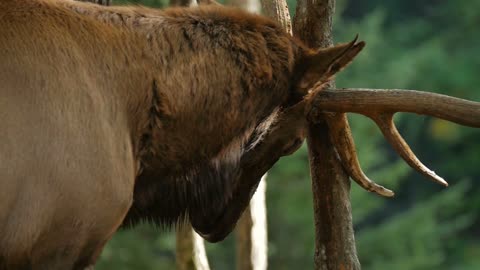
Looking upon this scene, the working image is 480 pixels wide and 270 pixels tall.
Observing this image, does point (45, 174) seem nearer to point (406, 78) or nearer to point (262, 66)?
point (262, 66)

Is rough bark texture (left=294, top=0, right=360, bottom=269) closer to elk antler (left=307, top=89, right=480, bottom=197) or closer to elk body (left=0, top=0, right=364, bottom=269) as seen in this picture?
elk antler (left=307, top=89, right=480, bottom=197)

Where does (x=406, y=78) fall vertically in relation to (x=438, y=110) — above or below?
below

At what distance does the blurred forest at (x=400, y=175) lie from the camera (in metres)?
16.4

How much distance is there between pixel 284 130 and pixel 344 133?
15.1 inches

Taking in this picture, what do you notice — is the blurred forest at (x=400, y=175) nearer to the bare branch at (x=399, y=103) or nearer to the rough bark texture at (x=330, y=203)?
the rough bark texture at (x=330, y=203)

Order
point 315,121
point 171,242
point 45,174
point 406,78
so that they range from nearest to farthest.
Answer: point 45,174
point 315,121
point 171,242
point 406,78

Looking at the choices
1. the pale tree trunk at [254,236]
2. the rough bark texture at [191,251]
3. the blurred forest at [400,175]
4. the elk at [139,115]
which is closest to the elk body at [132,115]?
the elk at [139,115]

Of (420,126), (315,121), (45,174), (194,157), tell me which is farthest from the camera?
(420,126)

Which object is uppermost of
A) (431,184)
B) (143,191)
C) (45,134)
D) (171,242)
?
(45,134)

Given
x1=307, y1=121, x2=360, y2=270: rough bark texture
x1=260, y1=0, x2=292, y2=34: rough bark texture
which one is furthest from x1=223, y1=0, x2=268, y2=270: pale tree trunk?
x1=307, y1=121, x2=360, y2=270: rough bark texture

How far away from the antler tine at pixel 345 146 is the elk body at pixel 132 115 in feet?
0.83

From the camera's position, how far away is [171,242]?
14.7 meters

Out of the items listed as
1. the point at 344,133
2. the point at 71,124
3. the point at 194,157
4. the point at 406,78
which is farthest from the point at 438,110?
the point at 406,78

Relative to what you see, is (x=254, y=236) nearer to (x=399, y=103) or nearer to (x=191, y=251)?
(x=191, y=251)
